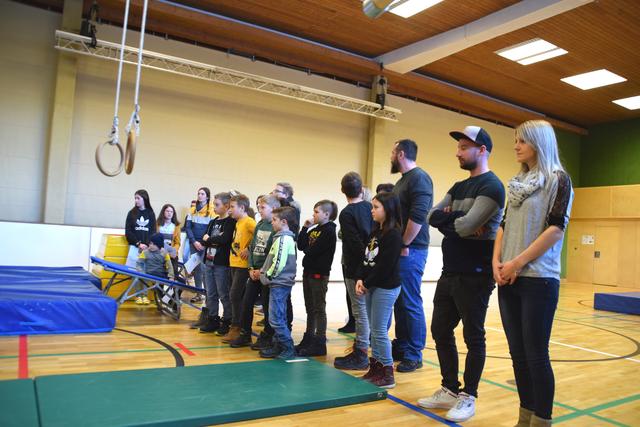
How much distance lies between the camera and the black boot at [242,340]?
12.7ft

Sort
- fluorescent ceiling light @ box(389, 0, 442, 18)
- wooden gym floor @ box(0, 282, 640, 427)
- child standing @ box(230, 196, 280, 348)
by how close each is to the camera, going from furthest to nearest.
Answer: fluorescent ceiling light @ box(389, 0, 442, 18) → child standing @ box(230, 196, 280, 348) → wooden gym floor @ box(0, 282, 640, 427)

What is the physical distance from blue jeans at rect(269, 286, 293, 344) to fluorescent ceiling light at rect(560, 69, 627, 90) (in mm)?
9345

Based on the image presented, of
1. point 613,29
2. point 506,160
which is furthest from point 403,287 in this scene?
point 506,160

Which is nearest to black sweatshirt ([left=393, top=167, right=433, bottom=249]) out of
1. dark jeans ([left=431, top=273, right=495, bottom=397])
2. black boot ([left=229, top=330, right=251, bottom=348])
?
dark jeans ([left=431, top=273, right=495, bottom=397])

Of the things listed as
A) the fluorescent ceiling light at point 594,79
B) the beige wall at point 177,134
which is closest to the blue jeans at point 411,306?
the beige wall at point 177,134

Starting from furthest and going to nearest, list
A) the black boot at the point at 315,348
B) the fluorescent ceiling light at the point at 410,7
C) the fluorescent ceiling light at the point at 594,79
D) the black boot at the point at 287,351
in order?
the fluorescent ceiling light at the point at 594,79, the fluorescent ceiling light at the point at 410,7, the black boot at the point at 315,348, the black boot at the point at 287,351

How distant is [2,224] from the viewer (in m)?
6.80

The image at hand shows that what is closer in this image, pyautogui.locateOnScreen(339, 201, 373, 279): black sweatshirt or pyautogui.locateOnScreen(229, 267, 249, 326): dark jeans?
pyautogui.locateOnScreen(339, 201, 373, 279): black sweatshirt

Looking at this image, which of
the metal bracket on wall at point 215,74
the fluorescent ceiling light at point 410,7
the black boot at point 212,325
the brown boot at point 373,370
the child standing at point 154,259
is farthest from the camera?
the fluorescent ceiling light at point 410,7

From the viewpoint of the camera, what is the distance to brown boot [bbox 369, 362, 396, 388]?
297 cm

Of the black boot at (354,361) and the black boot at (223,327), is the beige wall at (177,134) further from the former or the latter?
the black boot at (354,361)

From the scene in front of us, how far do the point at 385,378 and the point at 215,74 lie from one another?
6.85 meters

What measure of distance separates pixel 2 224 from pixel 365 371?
6.04 metres

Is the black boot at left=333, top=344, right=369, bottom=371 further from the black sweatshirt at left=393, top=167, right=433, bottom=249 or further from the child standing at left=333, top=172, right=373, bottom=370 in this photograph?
the black sweatshirt at left=393, top=167, right=433, bottom=249
